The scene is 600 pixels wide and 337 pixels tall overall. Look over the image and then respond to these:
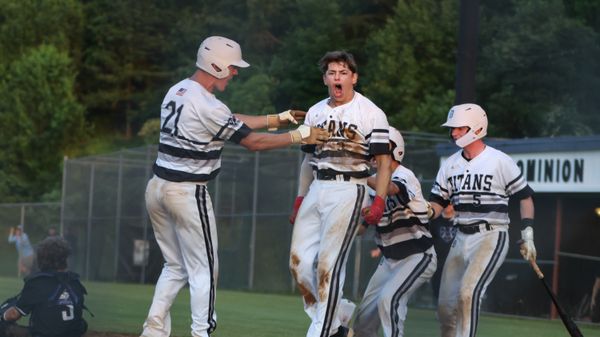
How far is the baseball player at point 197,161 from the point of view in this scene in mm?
10133

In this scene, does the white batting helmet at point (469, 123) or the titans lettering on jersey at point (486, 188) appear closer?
the titans lettering on jersey at point (486, 188)

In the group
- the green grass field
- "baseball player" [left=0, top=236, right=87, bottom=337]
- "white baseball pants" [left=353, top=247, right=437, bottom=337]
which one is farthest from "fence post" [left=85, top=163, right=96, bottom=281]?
"baseball player" [left=0, top=236, right=87, bottom=337]

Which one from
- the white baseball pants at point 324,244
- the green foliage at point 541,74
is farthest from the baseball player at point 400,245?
the green foliage at point 541,74

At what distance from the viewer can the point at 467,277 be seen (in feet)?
36.1

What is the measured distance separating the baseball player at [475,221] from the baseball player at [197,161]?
1.71m

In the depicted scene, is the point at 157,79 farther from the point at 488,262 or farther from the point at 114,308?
the point at 488,262

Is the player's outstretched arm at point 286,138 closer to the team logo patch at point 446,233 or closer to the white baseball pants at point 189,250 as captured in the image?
the white baseball pants at point 189,250

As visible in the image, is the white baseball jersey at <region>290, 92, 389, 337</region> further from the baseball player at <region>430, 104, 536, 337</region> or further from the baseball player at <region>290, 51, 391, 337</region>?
the baseball player at <region>430, 104, 536, 337</region>

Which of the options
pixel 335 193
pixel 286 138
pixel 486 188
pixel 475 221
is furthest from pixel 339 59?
pixel 475 221

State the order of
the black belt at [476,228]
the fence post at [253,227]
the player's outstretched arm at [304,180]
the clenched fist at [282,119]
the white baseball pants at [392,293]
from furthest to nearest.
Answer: the fence post at [253,227] < the black belt at [476,228] < the white baseball pants at [392,293] < the player's outstretched arm at [304,180] < the clenched fist at [282,119]

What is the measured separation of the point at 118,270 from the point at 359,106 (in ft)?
99.8

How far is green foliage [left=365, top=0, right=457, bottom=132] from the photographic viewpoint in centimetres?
4809

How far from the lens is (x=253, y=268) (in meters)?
33.1

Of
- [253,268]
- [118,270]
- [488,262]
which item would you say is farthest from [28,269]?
[488,262]
